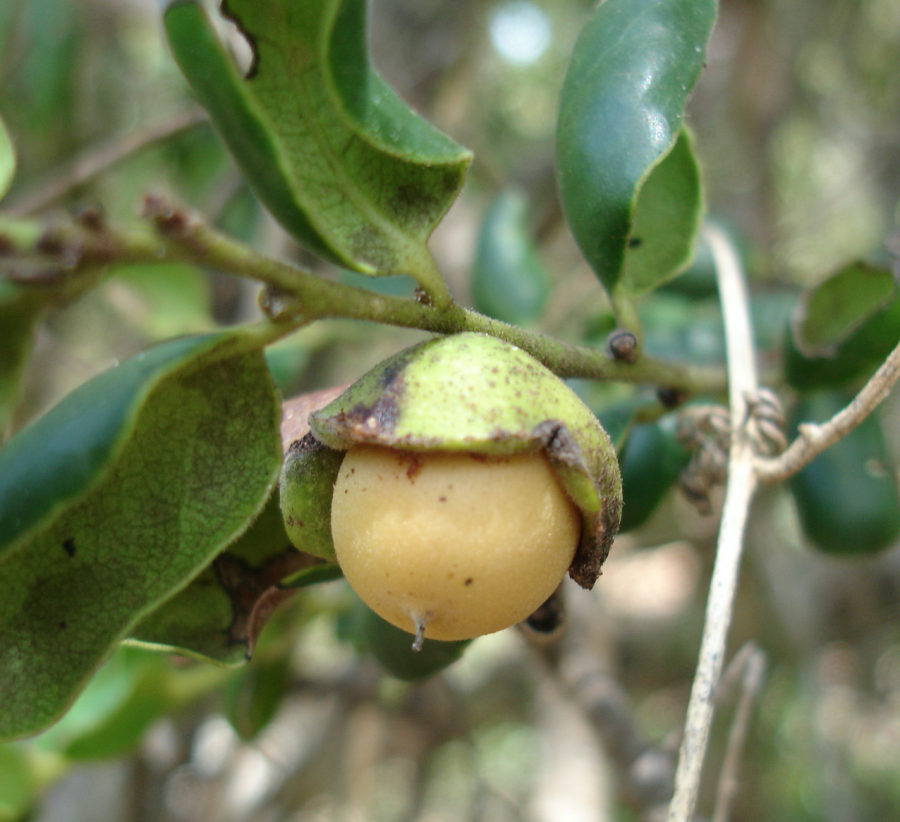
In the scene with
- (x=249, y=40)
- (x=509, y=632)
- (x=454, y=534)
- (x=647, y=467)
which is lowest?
(x=509, y=632)

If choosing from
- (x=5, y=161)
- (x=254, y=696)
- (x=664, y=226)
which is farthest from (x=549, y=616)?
(x=254, y=696)

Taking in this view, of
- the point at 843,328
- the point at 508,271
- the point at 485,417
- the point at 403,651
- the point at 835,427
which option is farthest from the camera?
the point at 508,271

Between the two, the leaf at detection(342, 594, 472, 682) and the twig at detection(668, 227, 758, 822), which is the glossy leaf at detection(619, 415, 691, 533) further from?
the leaf at detection(342, 594, 472, 682)

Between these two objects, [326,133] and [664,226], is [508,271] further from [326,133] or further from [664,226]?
[326,133]

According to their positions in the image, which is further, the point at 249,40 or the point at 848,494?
the point at 848,494

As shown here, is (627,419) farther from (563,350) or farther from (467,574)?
(467,574)

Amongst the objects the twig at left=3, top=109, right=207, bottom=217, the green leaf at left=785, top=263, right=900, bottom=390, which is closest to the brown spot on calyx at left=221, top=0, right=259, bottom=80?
the green leaf at left=785, top=263, right=900, bottom=390

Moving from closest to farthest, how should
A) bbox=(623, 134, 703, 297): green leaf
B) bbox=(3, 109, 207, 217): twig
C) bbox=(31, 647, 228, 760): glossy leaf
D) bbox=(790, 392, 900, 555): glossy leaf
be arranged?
bbox=(623, 134, 703, 297): green leaf, bbox=(790, 392, 900, 555): glossy leaf, bbox=(31, 647, 228, 760): glossy leaf, bbox=(3, 109, 207, 217): twig

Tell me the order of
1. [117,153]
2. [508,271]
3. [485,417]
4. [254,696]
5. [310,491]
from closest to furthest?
[485,417] < [310,491] < [254,696] < [508,271] < [117,153]
